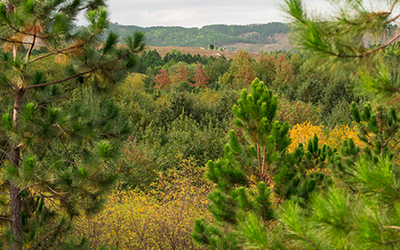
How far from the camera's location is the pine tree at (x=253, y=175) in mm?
3631

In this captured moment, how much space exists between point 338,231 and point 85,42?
3.73 meters

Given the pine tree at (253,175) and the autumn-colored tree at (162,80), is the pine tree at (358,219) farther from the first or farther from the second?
the autumn-colored tree at (162,80)

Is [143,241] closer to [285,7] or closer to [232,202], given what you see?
[232,202]

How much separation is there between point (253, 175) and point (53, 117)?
8.83ft

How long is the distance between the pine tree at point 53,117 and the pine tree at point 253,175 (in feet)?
4.80

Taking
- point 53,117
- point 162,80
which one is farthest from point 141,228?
point 162,80

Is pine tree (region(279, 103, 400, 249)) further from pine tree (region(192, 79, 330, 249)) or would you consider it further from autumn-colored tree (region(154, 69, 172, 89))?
autumn-colored tree (region(154, 69, 172, 89))

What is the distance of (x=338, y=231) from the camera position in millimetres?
1600

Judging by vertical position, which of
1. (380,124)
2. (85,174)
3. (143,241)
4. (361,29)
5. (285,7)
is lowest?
(143,241)

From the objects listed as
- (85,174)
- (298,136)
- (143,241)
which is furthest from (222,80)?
(85,174)

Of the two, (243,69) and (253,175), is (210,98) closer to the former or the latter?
(243,69)

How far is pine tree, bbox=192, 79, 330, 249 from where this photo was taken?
11.9 feet

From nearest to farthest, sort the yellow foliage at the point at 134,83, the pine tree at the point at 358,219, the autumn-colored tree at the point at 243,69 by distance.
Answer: the pine tree at the point at 358,219 < the yellow foliage at the point at 134,83 < the autumn-colored tree at the point at 243,69

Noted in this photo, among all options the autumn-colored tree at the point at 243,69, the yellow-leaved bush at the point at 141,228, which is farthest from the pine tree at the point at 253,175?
the autumn-colored tree at the point at 243,69
